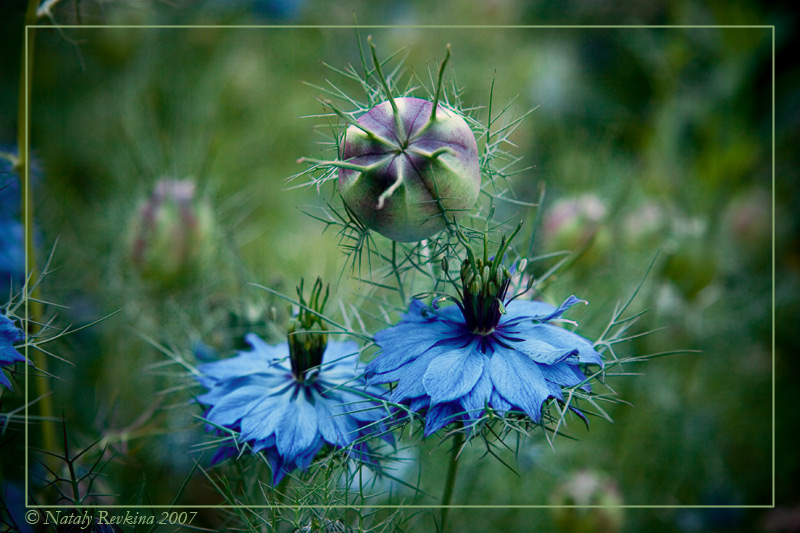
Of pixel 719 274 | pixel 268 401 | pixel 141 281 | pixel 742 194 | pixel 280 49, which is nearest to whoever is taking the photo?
pixel 268 401

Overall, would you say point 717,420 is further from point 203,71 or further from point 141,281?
point 203,71

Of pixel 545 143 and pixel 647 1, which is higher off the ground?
pixel 647 1

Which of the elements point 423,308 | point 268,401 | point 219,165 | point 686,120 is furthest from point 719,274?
point 219,165

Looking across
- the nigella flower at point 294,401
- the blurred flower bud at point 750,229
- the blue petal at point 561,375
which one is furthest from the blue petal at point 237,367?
the blurred flower bud at point 750,229

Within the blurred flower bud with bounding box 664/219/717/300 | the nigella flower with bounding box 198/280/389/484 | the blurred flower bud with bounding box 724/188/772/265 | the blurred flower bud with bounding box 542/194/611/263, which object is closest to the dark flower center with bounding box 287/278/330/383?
the nigella flower with bounding box 198/280/389/484

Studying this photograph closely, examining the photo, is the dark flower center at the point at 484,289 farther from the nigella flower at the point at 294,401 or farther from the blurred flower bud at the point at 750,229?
the blurred flower bud at the point at 750,229

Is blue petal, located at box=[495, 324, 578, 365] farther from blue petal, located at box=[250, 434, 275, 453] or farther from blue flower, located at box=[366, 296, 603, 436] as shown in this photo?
blue petal, located at box=[250, 434, 275, 453]

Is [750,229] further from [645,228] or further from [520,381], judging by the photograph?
[520,381]
